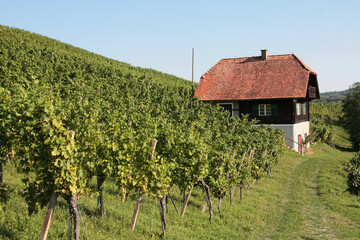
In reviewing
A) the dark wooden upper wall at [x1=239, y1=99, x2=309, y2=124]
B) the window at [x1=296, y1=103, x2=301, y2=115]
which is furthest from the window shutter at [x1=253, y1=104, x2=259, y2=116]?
the window at [x1=296, y1=103, x2=301, y2=115]

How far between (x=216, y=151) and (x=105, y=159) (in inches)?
167

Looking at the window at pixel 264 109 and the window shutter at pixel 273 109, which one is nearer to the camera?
the window shutter at pixel 273 109

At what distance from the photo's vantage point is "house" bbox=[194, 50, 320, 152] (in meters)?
28.2

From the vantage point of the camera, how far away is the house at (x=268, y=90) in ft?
92.6

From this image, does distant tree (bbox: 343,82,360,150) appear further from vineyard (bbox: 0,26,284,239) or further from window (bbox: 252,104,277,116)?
vineyard (bbox: 0,26,284,239)

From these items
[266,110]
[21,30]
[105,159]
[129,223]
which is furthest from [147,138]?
A: [21,30]

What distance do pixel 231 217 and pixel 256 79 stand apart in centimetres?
2196

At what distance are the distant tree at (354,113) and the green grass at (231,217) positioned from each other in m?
30.4

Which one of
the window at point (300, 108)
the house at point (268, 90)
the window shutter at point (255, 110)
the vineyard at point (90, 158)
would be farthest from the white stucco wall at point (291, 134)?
the vineyard at point (90, 158)

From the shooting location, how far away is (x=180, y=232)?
845 centimetres

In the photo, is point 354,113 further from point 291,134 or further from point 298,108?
point 291,134

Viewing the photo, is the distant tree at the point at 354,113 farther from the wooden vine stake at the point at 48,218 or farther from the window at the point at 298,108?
the wooden vine stake at the point at 48,218

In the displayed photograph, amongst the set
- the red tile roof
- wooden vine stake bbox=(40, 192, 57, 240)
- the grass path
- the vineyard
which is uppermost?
the red tile roof

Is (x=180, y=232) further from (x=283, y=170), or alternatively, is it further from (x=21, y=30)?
(x=21, y=30)
